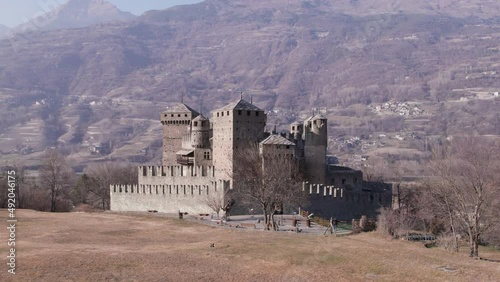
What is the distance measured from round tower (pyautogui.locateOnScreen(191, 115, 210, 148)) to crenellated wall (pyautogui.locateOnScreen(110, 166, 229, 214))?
12.3 feet

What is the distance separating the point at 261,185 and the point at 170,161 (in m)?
24.0

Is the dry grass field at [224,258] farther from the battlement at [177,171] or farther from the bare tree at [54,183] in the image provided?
the bare tree at [54,183]

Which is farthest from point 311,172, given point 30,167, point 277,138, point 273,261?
point 30,167

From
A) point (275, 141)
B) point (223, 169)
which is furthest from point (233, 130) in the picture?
point (275, 141)

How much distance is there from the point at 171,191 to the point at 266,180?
1355cm

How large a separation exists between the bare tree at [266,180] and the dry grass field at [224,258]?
22.7 ft

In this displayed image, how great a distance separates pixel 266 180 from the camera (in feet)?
195

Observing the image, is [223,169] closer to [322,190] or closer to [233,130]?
[233,130]

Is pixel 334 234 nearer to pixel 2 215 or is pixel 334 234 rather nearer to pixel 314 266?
pixel 314 266

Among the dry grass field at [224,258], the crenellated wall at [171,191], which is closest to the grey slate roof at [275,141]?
the crenellated wall at [171,191]

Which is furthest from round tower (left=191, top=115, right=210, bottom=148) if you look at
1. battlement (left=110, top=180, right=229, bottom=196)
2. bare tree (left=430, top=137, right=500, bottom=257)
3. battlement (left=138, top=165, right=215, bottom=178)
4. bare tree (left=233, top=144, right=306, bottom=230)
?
bare tree (left=430, top=137, right=500, bottom=257)

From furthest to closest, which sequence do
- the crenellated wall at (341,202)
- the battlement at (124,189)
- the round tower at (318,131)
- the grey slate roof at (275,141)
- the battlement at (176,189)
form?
the battlement at (124,189) < the round tower at (318,131) < the battlement at (176,189) < the crenellated wall at (341,202) < the grey slate roof at (275,141)

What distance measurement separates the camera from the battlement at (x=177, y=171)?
223 feet

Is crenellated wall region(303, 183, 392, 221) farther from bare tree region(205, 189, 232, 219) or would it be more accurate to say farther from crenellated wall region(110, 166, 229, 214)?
crenellated wall region(110, 166, 229, 214)
